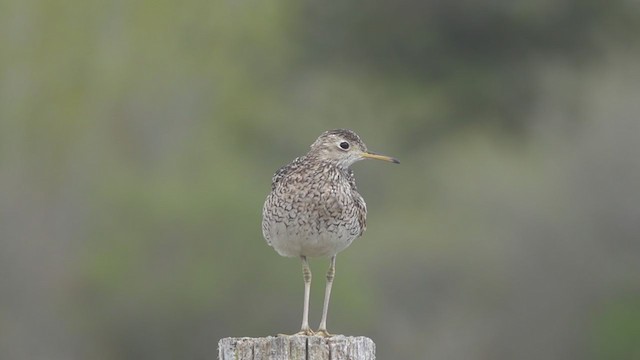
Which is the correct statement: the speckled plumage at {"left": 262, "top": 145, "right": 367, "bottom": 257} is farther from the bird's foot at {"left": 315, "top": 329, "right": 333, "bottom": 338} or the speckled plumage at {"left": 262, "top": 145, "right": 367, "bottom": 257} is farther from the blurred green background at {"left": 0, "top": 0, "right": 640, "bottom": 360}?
the blurred green background at {"left": 0, "top": 0, "right": 640, "bottom": 360}

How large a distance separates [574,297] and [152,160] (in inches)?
297

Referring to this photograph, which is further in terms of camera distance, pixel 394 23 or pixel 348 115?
pixel 348 115

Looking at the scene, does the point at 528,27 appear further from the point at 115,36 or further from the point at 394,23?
the point at 115,36

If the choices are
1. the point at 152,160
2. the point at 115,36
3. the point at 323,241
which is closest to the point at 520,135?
the point at 152,160

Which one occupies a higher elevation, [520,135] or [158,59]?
[158,59]

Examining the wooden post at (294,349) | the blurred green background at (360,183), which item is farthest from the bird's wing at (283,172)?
the blurred green background at (360,183)

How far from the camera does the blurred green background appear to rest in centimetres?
2803

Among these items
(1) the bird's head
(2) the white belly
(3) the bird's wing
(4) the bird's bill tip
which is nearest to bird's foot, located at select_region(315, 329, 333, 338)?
(2) the white belly

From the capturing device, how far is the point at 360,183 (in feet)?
110

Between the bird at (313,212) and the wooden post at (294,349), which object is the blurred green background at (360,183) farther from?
the wooden post at (294,349)

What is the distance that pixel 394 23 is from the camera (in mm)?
28750

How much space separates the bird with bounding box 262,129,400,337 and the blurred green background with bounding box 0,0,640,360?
10713mm

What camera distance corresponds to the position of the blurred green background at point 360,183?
28031 mm

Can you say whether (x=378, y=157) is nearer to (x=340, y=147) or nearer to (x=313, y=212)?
(x=340, y=147)
